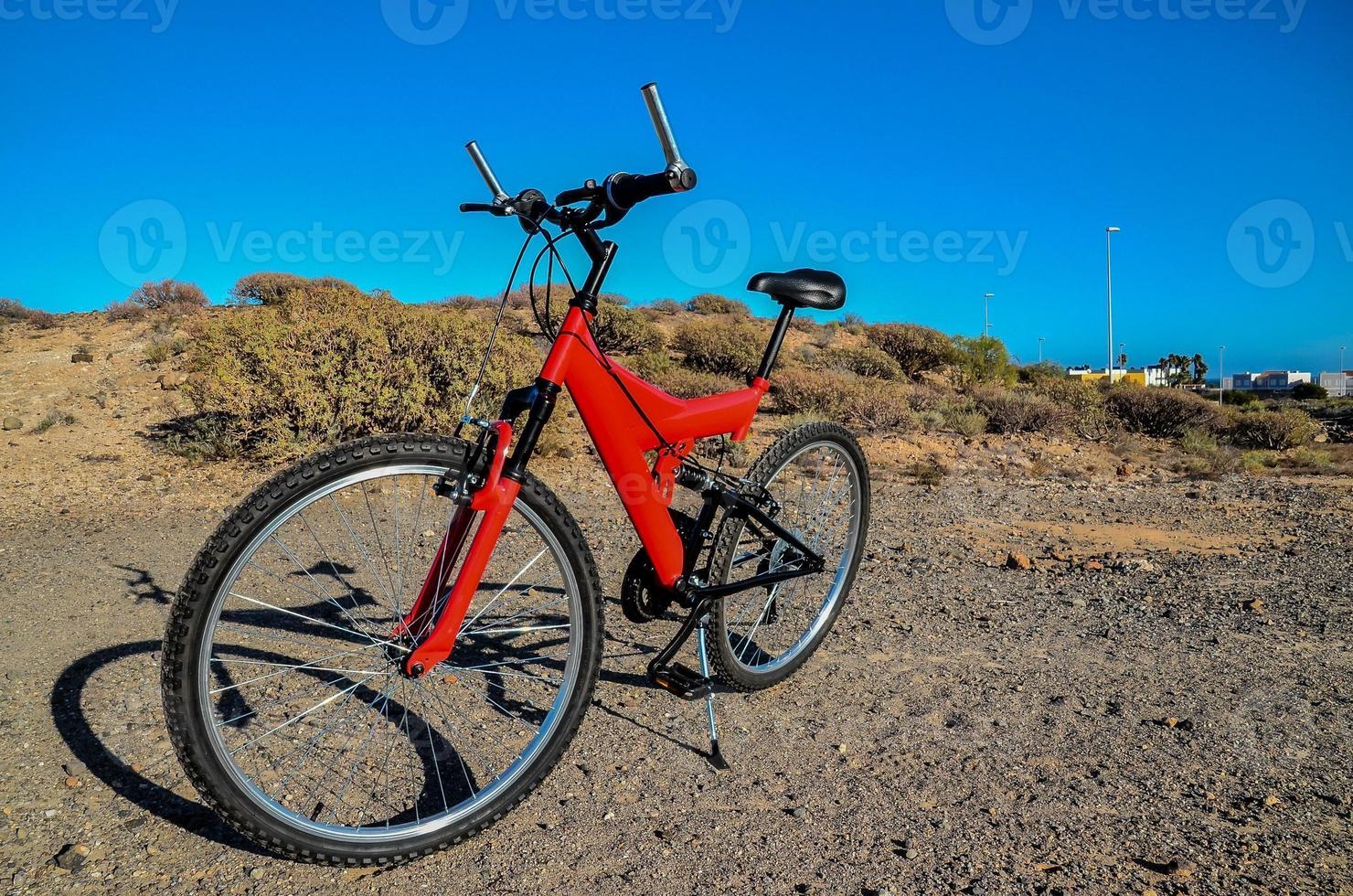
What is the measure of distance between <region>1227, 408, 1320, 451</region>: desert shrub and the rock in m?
15.1

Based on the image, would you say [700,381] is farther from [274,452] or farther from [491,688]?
[491,688]

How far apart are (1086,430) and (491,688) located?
43.1 feet

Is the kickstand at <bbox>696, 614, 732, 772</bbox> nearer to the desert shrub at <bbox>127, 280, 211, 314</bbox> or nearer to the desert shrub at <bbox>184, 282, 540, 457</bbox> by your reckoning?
the desert shrub at <bbox>184, 282, 540, 457</bbox>

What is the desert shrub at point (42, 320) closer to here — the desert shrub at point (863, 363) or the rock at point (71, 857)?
the desert shrub at point (863, 363)

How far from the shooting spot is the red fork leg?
2.15 metres

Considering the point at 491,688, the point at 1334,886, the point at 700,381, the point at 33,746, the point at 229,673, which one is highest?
the point at 700,381

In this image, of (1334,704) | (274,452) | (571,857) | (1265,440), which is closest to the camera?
(571,857)

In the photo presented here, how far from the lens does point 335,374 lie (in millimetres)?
8727

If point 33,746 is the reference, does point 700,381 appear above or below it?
above

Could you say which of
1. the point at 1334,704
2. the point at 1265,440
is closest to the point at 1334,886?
the point at 1334,704

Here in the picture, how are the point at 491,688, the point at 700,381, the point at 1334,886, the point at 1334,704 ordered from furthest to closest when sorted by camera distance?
the point at 700,381 → the point at 491,688 → the point at 1334,704 → the point at 1334,886

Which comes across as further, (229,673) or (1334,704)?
(229,673)

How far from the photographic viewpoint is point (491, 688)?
3184 mm

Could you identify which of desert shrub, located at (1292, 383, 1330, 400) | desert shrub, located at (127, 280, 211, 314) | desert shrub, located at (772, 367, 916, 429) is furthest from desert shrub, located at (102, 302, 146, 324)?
desert shrub, located at (1292, 383, 1330, 400)
